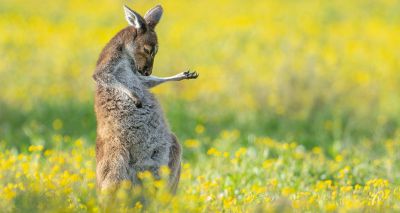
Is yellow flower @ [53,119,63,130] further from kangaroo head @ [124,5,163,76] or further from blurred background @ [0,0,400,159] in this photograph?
kangaroo head @ [124,5,163,76]

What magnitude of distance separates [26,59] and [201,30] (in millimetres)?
4643

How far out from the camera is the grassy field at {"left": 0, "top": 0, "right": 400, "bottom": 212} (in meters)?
5.87

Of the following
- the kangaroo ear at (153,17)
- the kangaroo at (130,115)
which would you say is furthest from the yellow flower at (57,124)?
the kangaroo at (130,115)

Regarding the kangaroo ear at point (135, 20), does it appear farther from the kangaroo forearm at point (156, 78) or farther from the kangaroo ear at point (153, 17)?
the kangaroo forearm at point (156, 78)

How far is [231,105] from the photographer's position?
11898 millimetres

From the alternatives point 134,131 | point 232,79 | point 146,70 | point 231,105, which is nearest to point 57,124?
point 231,105

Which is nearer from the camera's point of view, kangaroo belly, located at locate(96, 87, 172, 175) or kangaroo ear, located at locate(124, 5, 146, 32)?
kangaroo belly, located at locate(96, 87, 172, 175)

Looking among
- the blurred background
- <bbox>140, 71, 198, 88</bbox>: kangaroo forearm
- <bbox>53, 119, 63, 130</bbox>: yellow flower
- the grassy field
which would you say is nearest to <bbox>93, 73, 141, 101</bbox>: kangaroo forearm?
<bbox>140, 71, 198, 88</bbox>: kangaroo forearm

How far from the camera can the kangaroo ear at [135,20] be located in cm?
547

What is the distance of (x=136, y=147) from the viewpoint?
5371 mm

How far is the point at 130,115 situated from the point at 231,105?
6.57 metres

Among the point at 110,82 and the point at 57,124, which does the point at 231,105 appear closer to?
the point at 57,124

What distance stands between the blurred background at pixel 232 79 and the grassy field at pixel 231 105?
0.10 feet

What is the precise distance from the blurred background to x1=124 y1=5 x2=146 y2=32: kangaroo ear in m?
2.96
